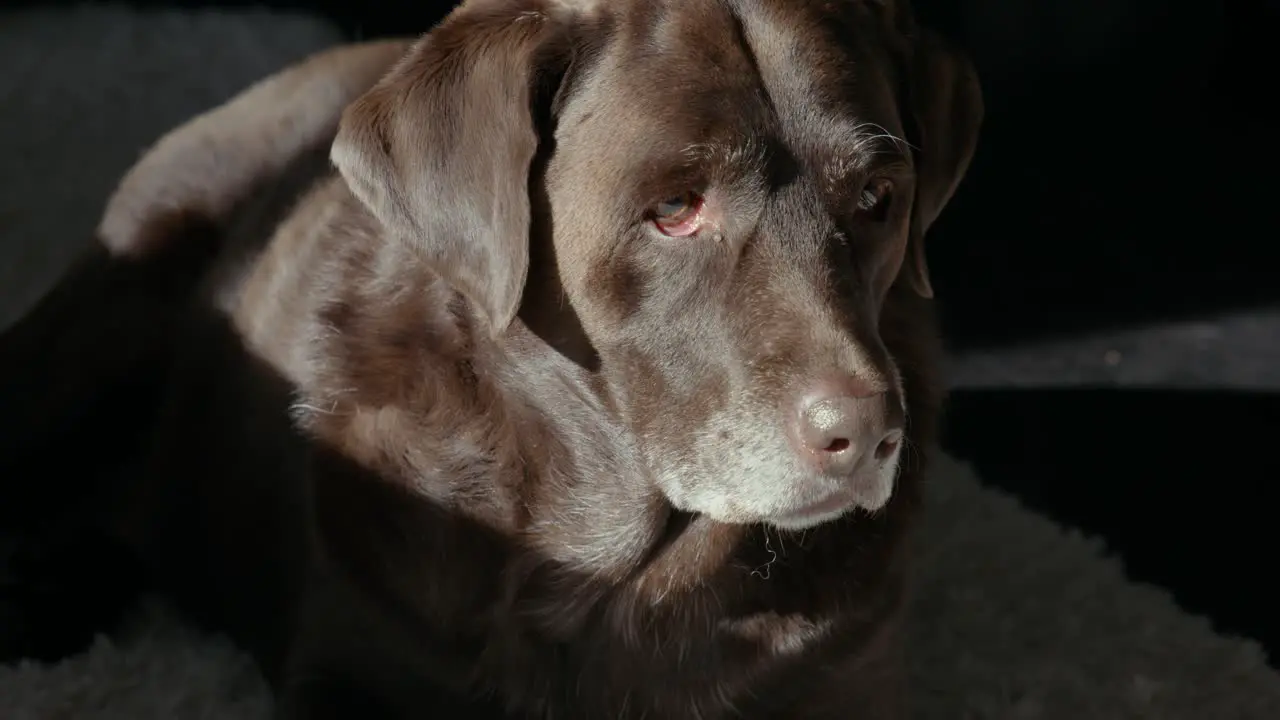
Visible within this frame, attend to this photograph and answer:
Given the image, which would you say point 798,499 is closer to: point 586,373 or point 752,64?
point 586,373

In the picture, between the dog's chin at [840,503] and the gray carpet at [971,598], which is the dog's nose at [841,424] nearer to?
the dog's chin at [840,503]

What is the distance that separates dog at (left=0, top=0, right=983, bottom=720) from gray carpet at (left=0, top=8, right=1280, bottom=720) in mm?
192

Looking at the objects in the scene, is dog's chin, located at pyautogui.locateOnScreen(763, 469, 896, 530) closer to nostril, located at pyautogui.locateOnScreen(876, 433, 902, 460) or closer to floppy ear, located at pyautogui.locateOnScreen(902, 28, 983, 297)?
nostril, located at pyautogui.locateOnScreen(876, 433, 902, 460)

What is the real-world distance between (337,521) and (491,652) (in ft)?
0.80

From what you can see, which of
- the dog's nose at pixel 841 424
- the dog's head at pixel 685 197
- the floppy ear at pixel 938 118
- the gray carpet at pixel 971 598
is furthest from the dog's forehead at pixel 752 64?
the gray carpet at pixel 971 598

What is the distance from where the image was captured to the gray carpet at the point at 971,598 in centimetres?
226

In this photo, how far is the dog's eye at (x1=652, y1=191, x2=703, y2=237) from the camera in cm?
166

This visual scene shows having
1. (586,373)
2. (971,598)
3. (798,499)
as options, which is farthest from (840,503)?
(971,598)

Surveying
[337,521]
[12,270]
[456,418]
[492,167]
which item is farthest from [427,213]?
[12,270]

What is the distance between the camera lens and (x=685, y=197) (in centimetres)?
166

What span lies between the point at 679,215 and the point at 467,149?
228 mm

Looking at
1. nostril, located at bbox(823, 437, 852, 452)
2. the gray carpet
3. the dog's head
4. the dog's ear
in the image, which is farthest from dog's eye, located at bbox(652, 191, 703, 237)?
the gray carpet

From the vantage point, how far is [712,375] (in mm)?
1677

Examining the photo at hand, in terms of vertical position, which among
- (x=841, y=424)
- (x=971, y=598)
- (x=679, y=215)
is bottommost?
(x=971, y=598)
